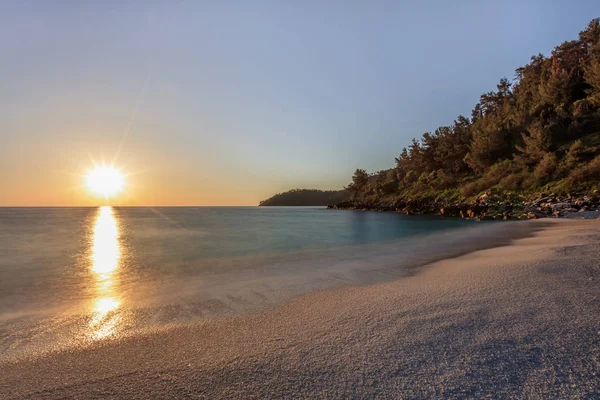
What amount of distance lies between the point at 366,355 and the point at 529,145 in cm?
4763

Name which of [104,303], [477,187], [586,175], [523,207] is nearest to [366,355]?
[104,303]

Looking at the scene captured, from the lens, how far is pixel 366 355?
2920 millimetres

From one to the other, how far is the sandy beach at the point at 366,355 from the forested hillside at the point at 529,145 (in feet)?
105

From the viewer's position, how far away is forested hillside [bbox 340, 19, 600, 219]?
32500 mm

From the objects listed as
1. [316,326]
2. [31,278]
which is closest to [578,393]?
[316,326]

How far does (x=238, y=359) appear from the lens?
3.03 metres

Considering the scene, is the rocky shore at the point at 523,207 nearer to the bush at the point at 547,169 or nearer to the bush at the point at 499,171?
the bush at the point at 547,169

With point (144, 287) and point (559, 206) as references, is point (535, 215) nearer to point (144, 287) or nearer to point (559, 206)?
point (559, 206)

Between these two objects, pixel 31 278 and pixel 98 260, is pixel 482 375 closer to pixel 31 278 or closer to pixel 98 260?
pixel 31 278

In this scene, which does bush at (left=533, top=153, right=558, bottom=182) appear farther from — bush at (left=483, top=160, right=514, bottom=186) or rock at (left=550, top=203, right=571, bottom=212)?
rock at (left=550, top=203, right=571, bottom=212)

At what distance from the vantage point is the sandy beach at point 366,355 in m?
2.43

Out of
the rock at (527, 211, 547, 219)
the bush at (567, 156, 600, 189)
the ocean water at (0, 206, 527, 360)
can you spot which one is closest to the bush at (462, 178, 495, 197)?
the bush at (567, 156, 600, 189)

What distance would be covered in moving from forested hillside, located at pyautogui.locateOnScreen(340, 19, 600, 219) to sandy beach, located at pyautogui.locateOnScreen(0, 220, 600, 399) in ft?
105

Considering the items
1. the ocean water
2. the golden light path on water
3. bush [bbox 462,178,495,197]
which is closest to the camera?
the golden light path on water
